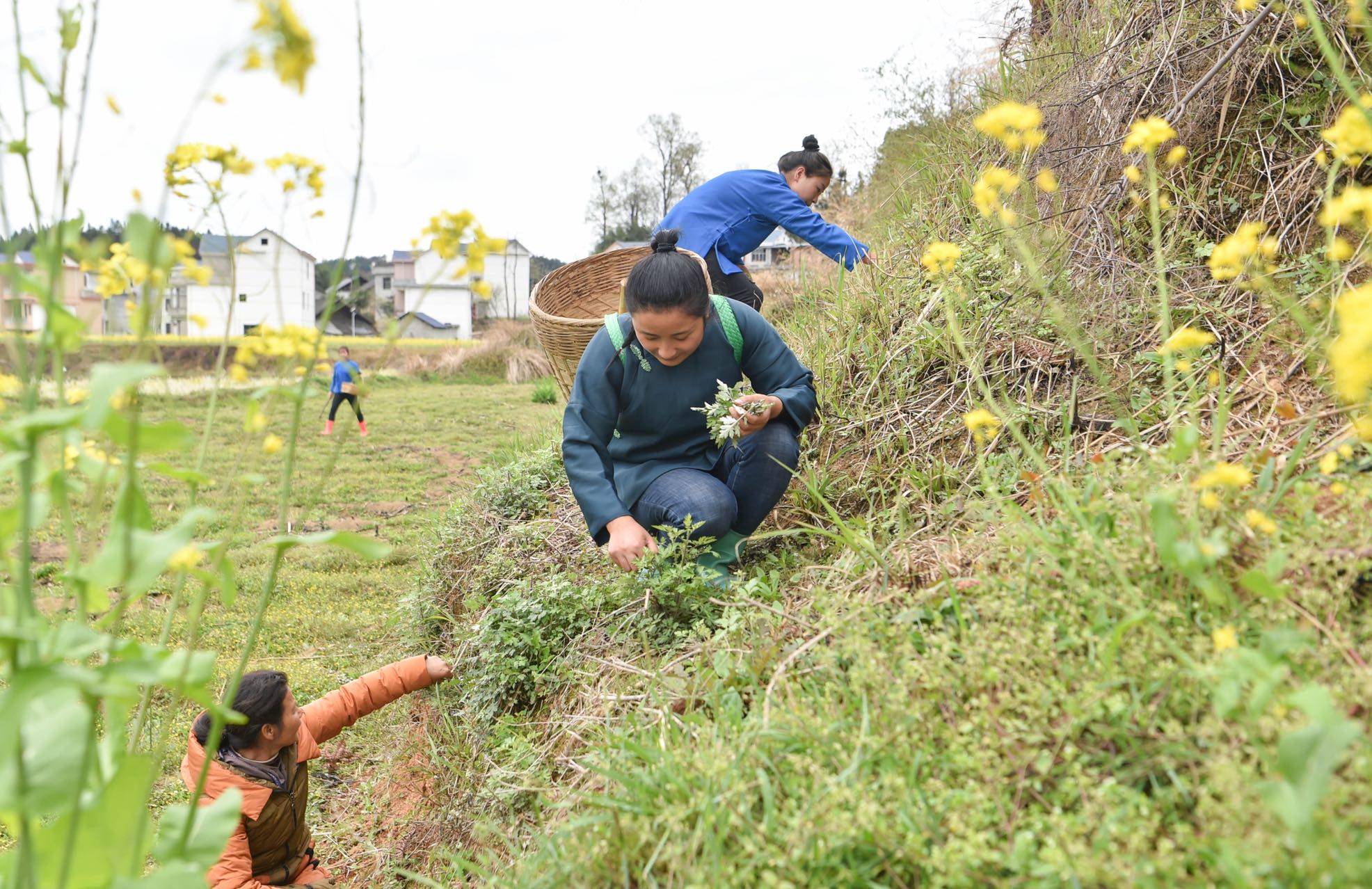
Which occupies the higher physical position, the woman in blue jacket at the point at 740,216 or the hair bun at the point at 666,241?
the woman in blue jacket at the point at 740,216

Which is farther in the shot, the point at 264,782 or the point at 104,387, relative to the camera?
the point at 264,782

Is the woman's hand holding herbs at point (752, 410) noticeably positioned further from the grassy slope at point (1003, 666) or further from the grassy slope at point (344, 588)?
the grassy slope at point (344, 588)

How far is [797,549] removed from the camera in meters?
2.64

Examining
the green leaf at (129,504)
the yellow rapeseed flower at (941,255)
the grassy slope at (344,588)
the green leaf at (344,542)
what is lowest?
the grassy slope at (344,588)

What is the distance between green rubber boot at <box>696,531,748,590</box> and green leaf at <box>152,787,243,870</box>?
1.34m

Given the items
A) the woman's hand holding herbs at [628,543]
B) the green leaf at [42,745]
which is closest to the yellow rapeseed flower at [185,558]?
the green leaf at [42,745]

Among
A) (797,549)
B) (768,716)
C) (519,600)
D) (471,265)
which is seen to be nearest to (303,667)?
(519,600)

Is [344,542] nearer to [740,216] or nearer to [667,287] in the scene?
[667,287]

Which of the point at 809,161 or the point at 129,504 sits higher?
the point at 809,161

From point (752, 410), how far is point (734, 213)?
5.91 ft

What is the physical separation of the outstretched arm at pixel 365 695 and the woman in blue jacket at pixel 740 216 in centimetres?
207

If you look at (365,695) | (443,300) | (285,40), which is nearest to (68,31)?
(285,40)

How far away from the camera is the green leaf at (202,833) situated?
105cm

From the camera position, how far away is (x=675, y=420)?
8.84ft
